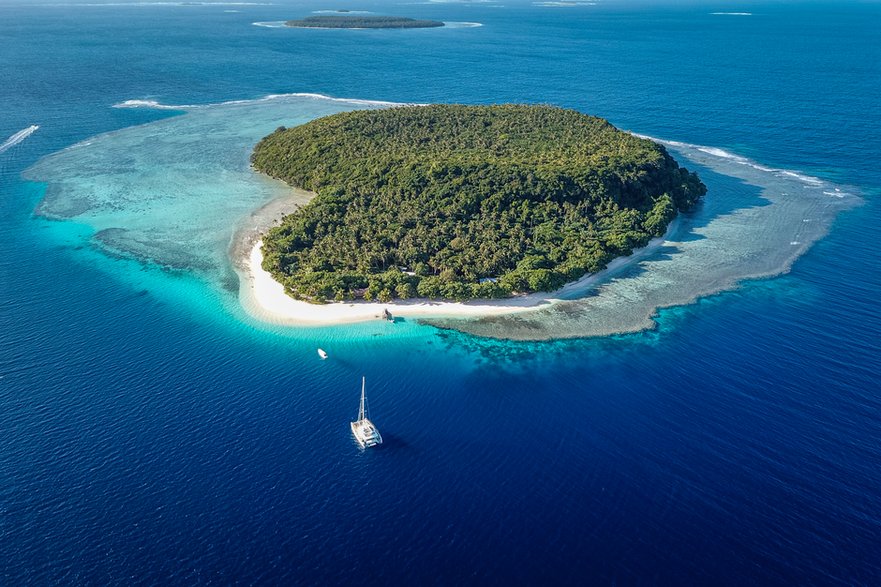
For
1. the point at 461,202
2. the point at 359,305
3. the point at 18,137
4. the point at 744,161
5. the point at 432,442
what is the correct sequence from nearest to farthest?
the point at 432,442 < the point at 359,305 < the point at 461,202 < the point at 744,161 < the point at 18,137

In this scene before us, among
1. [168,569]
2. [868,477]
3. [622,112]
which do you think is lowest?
[168,569]

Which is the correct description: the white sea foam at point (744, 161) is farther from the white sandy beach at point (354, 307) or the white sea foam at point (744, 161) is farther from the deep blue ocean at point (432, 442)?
the white sandy beach at point (354, 307)

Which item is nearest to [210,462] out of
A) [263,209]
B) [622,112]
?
[263,209]

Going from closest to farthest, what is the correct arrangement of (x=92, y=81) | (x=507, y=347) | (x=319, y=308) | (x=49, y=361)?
(x=49, y=361), (x=507, y=347), (x=319, y=308), (x=92, y=81)

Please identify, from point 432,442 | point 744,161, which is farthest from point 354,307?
point 744,161

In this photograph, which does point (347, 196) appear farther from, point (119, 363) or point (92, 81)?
point (92, 81)

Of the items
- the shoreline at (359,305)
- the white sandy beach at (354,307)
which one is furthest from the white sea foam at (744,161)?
the white sandy beach at (354,307)

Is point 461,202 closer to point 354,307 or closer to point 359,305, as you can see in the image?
point 359,305
